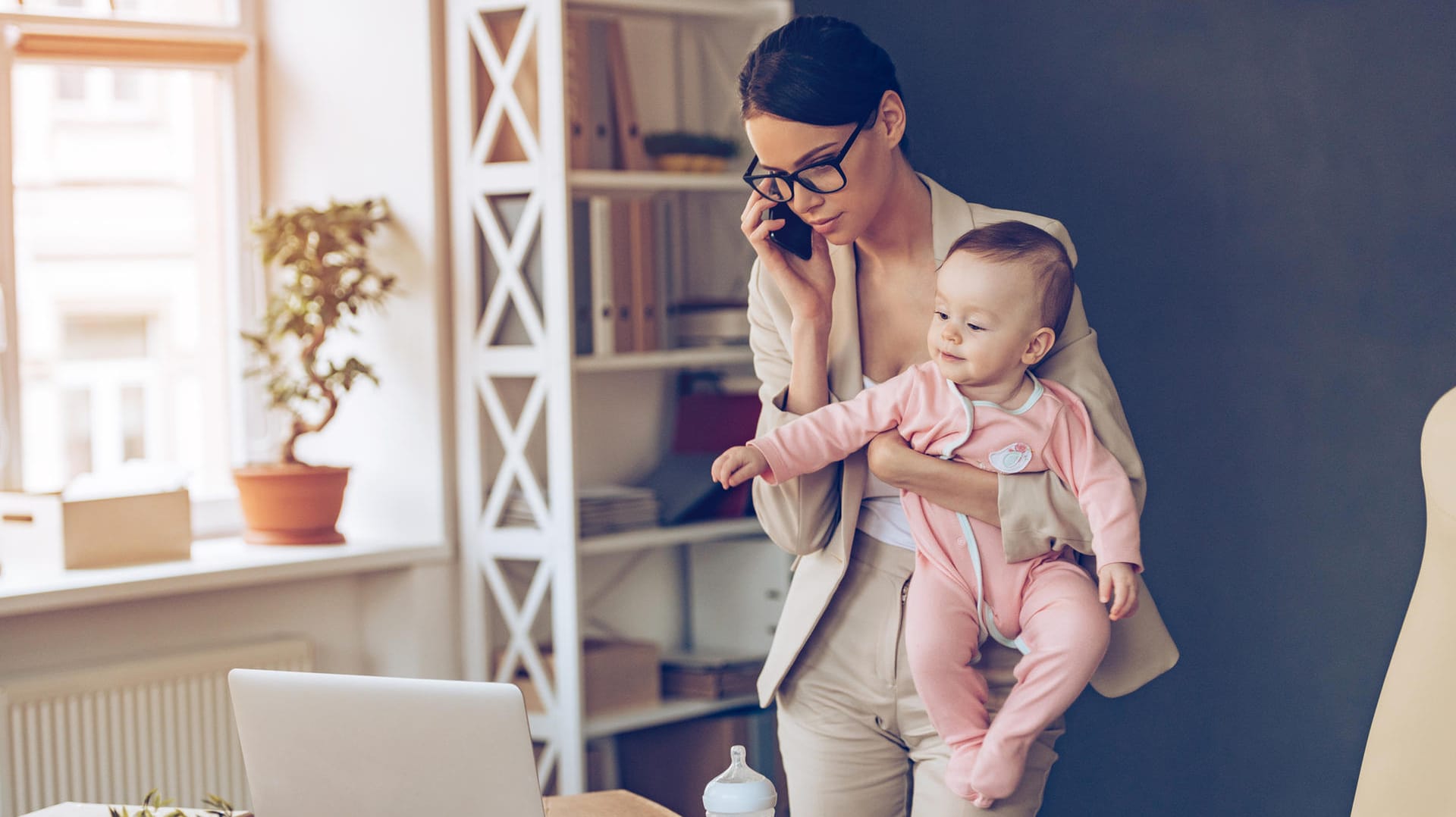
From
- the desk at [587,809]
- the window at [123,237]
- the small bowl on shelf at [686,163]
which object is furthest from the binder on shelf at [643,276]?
the desk at [587,809]

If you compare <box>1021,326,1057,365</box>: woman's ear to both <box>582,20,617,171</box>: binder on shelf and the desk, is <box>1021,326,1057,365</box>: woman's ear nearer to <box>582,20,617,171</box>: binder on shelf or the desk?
the desk

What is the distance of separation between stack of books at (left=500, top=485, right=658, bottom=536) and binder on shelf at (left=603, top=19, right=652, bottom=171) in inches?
30.7

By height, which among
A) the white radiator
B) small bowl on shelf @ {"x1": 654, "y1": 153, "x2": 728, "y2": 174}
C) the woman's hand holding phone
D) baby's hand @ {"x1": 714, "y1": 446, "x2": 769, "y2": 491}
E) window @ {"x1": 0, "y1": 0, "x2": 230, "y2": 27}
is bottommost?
the white radiator

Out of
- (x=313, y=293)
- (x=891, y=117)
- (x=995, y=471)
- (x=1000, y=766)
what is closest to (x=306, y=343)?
(x=313, y=293)

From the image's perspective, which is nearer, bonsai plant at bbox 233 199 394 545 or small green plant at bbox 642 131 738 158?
bonsai plant at bbox 233 199 394 545

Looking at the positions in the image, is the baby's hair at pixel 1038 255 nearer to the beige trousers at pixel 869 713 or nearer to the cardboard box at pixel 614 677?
the beige trousers at pixel 869 713

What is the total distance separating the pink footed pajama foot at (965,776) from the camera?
1577mm

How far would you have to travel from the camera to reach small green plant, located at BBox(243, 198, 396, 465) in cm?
308

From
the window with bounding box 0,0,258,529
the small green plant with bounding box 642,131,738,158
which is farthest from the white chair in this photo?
the window with bounding box 0,0,258,529

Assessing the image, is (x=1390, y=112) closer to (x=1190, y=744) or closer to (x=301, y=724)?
(x=1190, y=744)

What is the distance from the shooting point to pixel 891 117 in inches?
65.3

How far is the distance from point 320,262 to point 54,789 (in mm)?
1263

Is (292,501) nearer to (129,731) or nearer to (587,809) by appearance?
(129,731)

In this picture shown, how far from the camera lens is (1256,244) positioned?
220 centimetres
